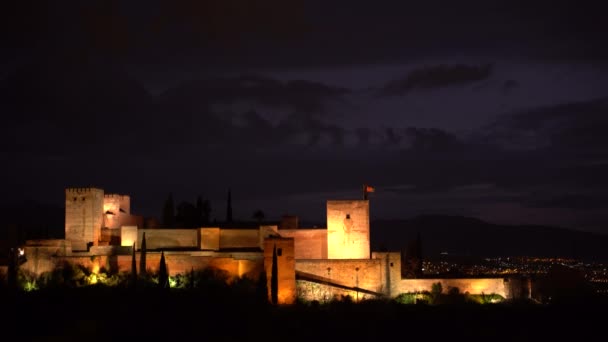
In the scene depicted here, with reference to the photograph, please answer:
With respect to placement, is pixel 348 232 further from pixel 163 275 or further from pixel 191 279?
pixel 163 275

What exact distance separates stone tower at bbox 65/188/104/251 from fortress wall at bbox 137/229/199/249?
317 cm

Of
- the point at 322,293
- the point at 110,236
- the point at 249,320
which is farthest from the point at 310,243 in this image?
the point at 110,236

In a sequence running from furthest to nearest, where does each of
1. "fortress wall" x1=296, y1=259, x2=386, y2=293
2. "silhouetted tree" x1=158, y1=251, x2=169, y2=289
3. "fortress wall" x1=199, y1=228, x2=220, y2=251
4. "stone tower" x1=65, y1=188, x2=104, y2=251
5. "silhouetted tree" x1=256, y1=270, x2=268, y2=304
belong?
"stone tower" x1=65, y1=188, x2=104, y2=251 → "fortress wall" x1=199, y1=228, x2=220, y2=251 → "fortress wall" x1=296, y1=259, x2=386, y2=293 → "silhouetted tree" x1=158, y1=251, x2=169, y2=289 → "silhouetted tree" x1=256, y1=270, x2=268, y2=304

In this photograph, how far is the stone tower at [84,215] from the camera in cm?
5141

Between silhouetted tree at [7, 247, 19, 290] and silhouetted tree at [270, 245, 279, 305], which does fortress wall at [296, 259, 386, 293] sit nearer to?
silhouetted tree at [270, 245, 279, 305]

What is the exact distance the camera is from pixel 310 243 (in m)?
50.3

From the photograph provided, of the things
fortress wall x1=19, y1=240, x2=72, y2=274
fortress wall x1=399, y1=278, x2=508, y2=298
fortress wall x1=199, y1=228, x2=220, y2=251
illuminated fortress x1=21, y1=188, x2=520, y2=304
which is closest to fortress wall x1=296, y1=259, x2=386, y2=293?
illuminated fortress x1=21, y1=188, x2=520, y2=304

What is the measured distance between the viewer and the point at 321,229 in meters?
50.8

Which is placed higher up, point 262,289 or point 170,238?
point 170,238

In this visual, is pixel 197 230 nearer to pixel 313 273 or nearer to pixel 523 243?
pixel 313 273

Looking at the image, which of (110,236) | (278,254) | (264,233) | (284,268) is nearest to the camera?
(278,254)

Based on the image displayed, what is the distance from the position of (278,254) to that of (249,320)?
4136 millimetres

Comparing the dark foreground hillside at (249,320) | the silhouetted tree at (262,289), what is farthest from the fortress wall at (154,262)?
the dark foreground hillside at (249,320)

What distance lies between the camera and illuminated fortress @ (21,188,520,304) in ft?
152
